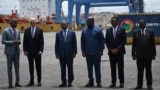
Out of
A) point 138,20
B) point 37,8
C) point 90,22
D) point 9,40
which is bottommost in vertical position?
point 37,8

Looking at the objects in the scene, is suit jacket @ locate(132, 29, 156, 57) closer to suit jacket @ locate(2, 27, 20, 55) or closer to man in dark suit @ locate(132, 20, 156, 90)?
man in dark suit @ locate(132, 20, 156, 90)

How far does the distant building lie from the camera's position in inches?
3745

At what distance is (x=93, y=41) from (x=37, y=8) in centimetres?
8743

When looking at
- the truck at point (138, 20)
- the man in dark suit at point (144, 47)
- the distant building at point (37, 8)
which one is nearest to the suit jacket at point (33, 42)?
the man in dark suit at point (144, 47)

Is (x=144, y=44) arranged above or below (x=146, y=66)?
above

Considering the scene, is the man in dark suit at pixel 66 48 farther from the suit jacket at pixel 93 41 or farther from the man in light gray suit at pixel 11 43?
the man in light gray suit at pixel 11 43

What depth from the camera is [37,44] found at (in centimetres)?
1023

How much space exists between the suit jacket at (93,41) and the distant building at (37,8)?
85.2 meters

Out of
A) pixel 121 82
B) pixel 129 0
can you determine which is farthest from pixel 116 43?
pixel 129 0

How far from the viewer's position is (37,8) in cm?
9619

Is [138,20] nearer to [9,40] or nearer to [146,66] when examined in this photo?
[146,66]

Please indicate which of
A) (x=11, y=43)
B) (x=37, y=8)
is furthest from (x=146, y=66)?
(x=37, y=8)

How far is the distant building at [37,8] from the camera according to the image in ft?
312

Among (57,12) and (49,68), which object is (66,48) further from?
(57,12)
